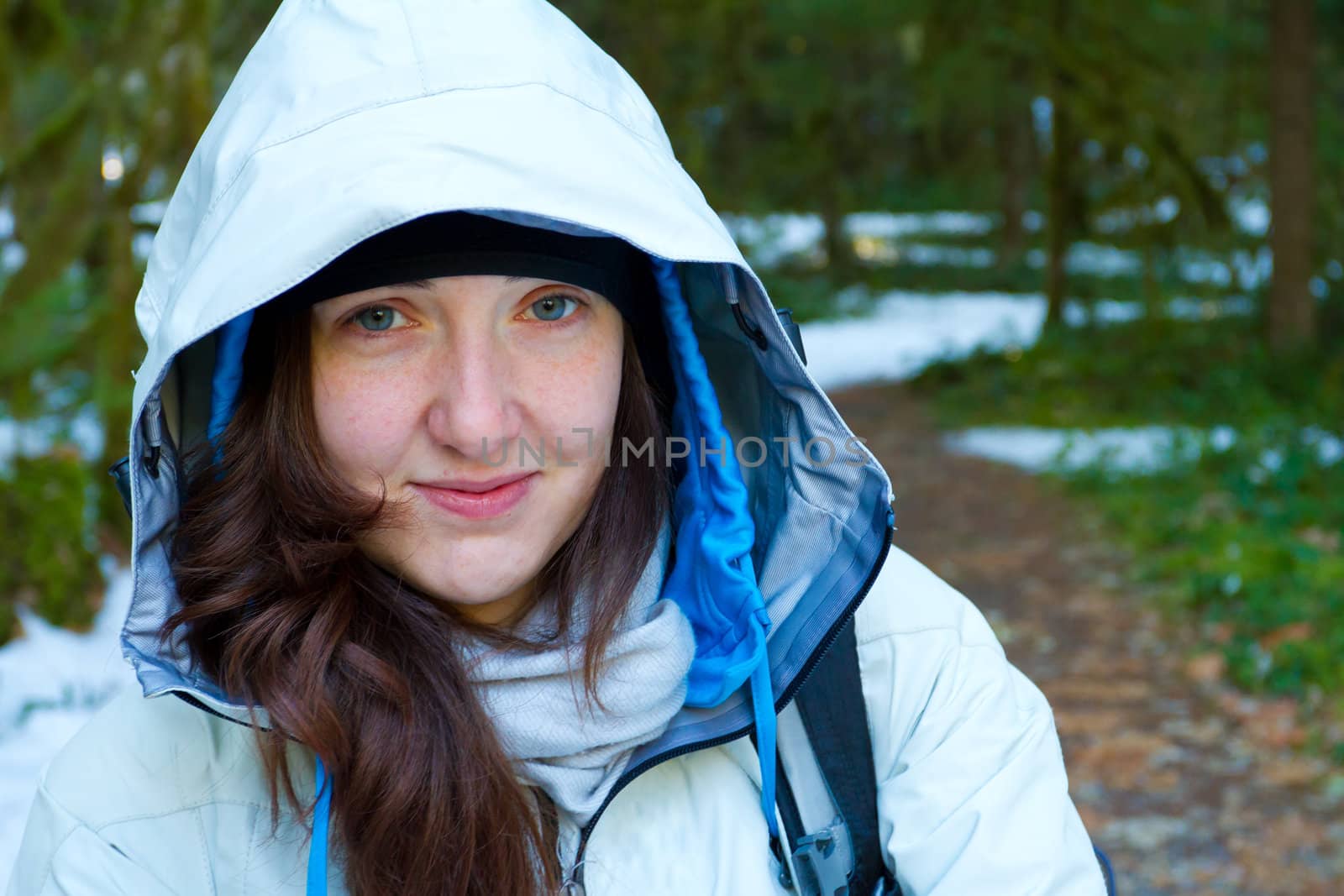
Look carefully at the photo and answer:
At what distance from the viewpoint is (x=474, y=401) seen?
1.49 metres

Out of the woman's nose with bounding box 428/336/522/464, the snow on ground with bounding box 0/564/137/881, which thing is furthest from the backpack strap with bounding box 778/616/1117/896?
the snow on ground with bounding box 0/564/137/881

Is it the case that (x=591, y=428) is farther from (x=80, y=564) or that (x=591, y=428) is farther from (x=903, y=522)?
(x=903, y=522)

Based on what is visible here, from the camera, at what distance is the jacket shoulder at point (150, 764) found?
1.50 m

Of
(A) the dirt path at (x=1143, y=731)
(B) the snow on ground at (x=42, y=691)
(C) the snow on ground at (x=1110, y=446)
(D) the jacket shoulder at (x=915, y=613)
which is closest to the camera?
(D) the jacket shoulder at (x=915, y=613)

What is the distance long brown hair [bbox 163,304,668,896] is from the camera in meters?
1.49

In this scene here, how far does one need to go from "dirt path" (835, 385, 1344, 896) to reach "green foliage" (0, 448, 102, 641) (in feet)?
13.5

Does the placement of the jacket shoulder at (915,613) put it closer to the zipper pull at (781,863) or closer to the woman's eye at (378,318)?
the zipper pull at (781,863)

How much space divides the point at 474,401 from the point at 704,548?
0.44 meters

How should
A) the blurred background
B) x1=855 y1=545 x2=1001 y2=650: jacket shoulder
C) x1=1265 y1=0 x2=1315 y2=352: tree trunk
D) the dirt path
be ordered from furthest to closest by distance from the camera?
1. x1=1265 y1=0 x2=1315 y2=352: tree trunk
2. the blurred background
3. the dirt path
4. x1=855 y1=545 x2=1001 y2=650: jacket shoulder

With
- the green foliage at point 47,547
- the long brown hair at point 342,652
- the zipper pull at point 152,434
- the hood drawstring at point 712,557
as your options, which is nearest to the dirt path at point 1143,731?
the hood drawstring at point 712,557

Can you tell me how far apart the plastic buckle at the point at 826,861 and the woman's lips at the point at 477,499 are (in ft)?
1.88

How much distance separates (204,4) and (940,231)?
26.3 meters

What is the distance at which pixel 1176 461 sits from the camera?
859cm

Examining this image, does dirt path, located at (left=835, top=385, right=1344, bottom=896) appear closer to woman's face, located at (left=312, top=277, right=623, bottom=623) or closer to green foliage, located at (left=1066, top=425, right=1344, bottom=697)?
green foliage, located at (left=1066, top=425, right=1344, bottom=697)
